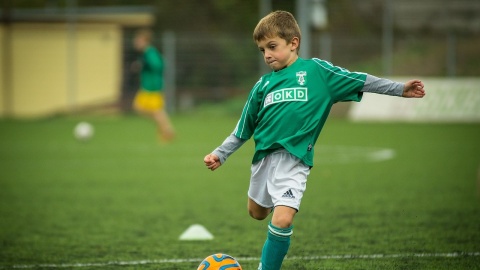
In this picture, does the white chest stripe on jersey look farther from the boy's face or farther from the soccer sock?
the soccer sock

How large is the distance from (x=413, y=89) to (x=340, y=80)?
44 centimetres

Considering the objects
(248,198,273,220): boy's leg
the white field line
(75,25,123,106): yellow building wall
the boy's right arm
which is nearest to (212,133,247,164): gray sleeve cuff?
the boy's right arm

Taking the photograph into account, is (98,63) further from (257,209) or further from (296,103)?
(296,103)

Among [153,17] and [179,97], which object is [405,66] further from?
[153,17]

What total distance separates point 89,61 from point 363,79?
82.4 ft

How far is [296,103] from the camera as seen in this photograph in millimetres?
5031

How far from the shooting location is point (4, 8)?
99.2ft

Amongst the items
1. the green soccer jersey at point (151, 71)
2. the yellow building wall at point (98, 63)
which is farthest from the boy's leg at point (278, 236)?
the yellow building wall at point (98, 63)

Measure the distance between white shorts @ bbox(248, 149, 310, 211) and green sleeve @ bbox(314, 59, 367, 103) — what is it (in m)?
0.49

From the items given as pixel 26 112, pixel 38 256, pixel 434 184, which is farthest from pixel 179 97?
pixel 38 256

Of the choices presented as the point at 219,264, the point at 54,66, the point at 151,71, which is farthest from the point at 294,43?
the point at 54,66

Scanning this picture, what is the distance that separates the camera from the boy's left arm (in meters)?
5.04

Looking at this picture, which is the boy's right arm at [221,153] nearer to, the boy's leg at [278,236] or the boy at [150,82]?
the boy's leg at [278,236]

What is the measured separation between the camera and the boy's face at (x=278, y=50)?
16.4 ft
